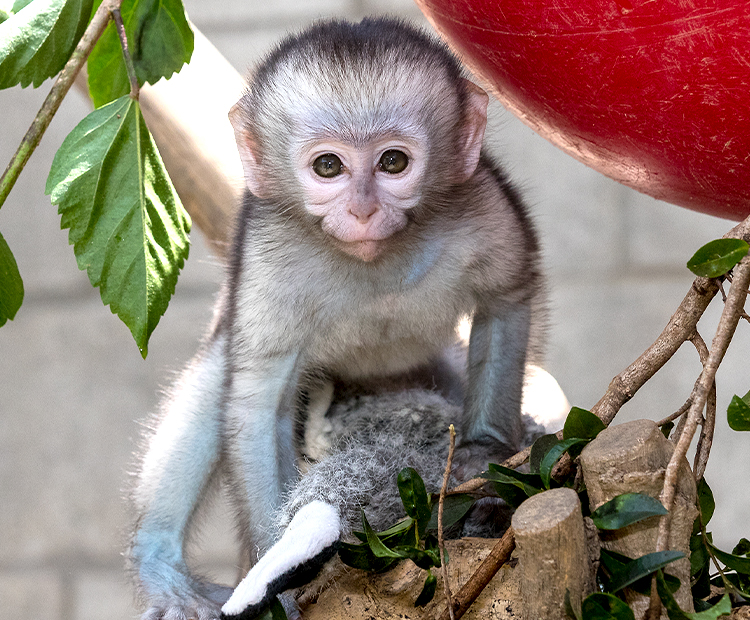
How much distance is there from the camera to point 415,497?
759mm

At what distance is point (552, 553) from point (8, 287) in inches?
22.7

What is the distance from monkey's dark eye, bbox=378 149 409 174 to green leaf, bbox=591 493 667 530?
19.0 inches

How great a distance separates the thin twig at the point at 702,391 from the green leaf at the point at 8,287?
24.4 inches

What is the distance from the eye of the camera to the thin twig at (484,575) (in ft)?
2.22

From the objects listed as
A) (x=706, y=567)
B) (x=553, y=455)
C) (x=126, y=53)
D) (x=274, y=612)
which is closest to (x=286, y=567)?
(x=274, y=612)

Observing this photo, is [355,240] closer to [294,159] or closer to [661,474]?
[294,159]

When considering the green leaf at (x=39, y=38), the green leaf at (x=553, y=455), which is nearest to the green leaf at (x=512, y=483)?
the green leaf at (x=553, y=455)

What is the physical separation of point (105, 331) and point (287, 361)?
1.97 metres

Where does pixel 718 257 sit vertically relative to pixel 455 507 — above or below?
above

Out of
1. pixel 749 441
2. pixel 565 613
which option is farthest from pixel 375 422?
pixel 749 441

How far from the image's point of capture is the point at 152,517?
47.2 inches

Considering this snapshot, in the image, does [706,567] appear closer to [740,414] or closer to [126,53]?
[740,414]

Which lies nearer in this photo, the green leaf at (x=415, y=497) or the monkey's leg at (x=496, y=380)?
the green leaf at (x=415, y=497)

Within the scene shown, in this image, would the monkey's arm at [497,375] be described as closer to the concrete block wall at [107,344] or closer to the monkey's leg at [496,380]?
the monkey's leg at [496,380]
